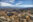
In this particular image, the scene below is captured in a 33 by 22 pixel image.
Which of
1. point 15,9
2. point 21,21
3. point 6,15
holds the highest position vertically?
point 15,9

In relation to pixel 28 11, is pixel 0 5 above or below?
above

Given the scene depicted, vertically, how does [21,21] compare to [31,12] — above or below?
below

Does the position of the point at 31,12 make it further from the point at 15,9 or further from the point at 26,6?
the point at 15,9

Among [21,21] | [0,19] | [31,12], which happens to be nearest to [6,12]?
[0,19]

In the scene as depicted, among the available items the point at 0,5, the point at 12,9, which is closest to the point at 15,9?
the point at 12,9

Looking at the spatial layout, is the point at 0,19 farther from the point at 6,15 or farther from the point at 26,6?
the point at 26,6
